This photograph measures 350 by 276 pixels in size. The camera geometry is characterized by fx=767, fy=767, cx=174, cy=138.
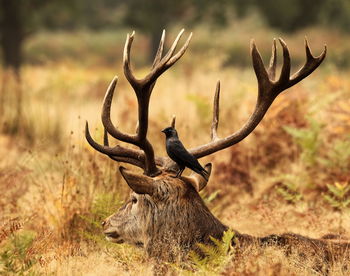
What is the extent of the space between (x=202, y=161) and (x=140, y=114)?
11.7 ft

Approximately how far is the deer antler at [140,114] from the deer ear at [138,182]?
0.25 m

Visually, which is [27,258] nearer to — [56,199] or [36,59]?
[56,199]

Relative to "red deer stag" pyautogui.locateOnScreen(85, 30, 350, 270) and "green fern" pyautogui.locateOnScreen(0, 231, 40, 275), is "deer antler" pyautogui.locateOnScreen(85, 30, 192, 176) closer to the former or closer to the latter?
"red deer stag" pyautogui.locateOnScreen(85, 30, 350, 270)

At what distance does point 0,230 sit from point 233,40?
34.9 m

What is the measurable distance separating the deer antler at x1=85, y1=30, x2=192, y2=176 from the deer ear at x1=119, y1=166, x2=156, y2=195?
25 cm

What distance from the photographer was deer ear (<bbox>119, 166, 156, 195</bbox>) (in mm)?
4844

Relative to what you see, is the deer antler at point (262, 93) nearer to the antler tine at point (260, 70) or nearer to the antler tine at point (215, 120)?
the antler tine at point (260, 70)

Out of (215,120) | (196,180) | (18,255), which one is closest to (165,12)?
(215,120)

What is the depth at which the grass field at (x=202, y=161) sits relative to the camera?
5.20m

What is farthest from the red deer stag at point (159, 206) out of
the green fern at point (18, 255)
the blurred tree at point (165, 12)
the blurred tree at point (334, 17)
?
the blurred tree at point (334, 17)

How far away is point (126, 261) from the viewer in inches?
207

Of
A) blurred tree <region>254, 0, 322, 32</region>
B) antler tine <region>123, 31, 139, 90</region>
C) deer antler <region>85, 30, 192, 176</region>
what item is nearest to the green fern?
deer antler <region>85, 30, 192, 176</region>

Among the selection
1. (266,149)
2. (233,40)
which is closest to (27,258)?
(266,149)

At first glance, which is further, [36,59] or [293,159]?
[36,59]
